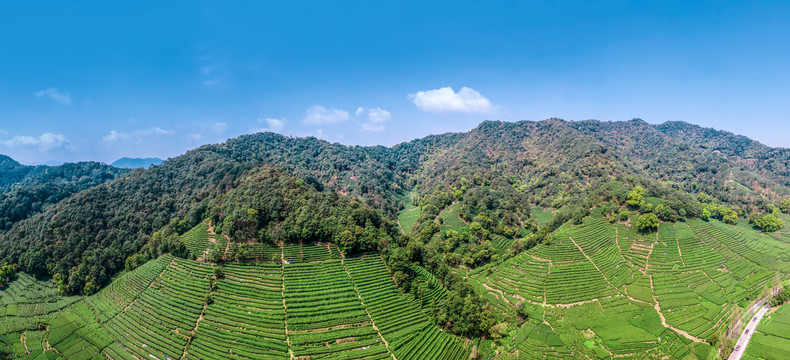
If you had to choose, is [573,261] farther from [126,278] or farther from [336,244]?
[126,278]

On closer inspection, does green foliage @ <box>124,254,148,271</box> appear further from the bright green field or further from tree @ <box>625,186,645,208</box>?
tree @ <box>625,186,645,208</box>

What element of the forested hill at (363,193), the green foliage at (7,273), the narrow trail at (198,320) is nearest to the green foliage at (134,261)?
the forested hill at (363,193)

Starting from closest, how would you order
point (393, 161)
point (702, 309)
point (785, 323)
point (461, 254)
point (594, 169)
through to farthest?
1. point (785, 323)
2. point (702, 309)
3. point (461, 254)
4. point (594, 169)
5. point (393, 161)

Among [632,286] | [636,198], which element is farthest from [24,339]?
[636,198]

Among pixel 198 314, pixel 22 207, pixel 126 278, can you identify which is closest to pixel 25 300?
pixel 126 278

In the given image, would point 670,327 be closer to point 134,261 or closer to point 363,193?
point 134,261

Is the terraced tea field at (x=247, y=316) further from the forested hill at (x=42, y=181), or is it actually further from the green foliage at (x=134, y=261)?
the forested hill at (x=42, y=181)
